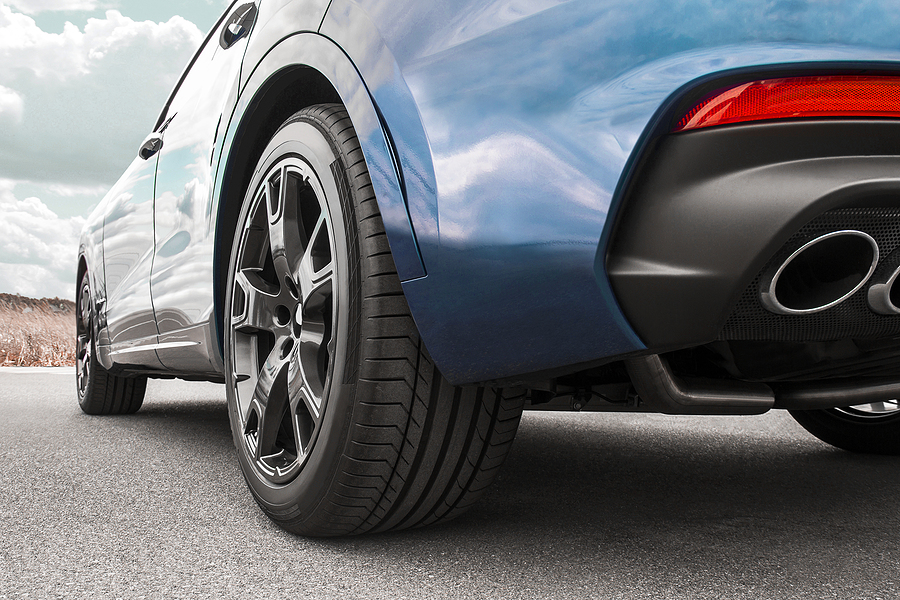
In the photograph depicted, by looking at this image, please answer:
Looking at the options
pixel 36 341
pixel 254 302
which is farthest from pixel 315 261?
pixel 36 341

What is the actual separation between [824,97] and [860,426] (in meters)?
2.05

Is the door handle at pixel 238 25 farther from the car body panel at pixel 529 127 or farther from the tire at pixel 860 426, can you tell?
the tire at pixel 860 426

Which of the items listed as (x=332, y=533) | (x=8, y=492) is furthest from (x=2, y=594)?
(x=8, y=492)

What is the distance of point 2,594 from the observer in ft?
3.76

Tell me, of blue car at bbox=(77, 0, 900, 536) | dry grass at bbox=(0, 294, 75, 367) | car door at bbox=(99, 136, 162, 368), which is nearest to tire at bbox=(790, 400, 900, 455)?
blue car at bbox=(77, 0, 900, 536)

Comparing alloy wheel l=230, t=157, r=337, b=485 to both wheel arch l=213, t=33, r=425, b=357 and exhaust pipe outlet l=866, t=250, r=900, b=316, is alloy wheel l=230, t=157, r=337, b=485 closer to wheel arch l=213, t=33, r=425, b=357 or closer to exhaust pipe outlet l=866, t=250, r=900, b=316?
wheel arch l=213, t=33, r=425, b=357

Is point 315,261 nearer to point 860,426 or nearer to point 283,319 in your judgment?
point 283,319

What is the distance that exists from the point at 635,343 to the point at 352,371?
0.52 meters

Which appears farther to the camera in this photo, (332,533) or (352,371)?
(332,533)

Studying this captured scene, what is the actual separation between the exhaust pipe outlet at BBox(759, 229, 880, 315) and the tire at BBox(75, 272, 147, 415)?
132 inches

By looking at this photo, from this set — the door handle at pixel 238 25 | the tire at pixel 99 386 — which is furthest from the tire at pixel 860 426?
the tire at pixel 99 386

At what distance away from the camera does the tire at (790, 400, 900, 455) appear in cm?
254

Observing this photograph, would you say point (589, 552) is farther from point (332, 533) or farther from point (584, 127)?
point (584, 127)

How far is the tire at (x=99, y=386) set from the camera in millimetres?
3650
